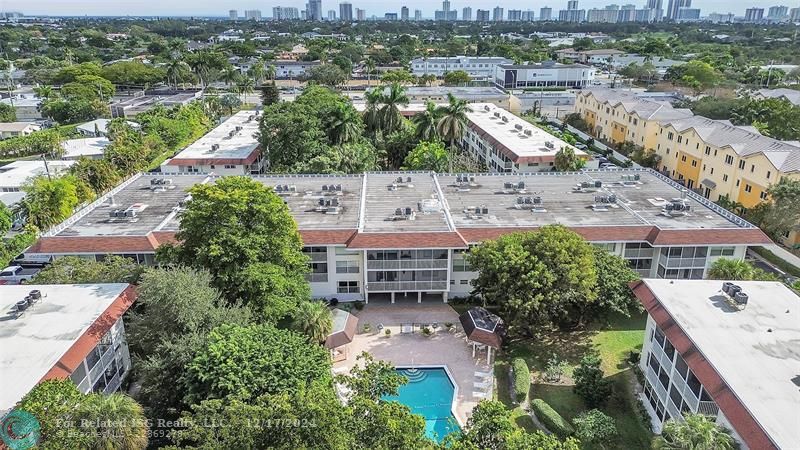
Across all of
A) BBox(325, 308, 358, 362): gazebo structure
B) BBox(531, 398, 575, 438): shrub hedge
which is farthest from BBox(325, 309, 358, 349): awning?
BBox(531, 398, 575, 438): shrub hedge

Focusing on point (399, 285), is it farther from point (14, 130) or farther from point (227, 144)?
point (14, 130)

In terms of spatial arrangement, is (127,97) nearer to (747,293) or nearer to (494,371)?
(494,371)

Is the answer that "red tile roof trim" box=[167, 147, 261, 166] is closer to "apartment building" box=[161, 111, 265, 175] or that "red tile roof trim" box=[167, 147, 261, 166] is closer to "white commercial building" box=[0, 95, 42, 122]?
"apartment building" box=[161, 111, 265, 175]

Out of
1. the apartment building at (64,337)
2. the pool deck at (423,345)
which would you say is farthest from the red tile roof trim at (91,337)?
the pool deck at (423,345)

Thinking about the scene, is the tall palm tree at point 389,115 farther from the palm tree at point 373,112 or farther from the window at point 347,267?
the window at point 347,267

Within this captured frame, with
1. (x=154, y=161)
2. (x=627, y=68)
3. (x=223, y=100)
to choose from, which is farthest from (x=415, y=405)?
(x=627, y=68)
